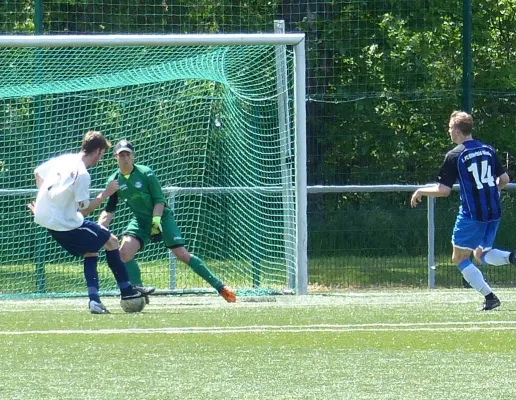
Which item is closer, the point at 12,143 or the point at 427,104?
the point at 12,143

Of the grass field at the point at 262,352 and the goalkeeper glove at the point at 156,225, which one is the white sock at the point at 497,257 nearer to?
the grass field at the point at 262,352

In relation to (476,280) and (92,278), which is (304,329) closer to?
(476,280)

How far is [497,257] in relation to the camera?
1058cm

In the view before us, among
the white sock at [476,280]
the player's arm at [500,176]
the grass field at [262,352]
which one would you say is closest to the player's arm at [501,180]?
the player's arm at [500,176]

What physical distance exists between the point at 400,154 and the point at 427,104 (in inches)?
43.5

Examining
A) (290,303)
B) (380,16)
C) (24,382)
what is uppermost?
(380,16)

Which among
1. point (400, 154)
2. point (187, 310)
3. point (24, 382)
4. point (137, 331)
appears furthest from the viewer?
point (400, 154)

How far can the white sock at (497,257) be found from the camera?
10.5 m

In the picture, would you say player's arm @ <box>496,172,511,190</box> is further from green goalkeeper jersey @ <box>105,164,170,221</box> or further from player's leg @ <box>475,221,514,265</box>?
green goalkeeper jersey @ <box>105,164,170,221</box>

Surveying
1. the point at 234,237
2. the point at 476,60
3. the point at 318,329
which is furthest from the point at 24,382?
the point at 476,60

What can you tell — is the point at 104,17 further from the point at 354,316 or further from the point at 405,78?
the point at 354,316

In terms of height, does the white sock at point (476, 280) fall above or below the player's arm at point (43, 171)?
below

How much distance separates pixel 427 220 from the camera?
15312mm

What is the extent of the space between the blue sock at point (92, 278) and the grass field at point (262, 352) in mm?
202
